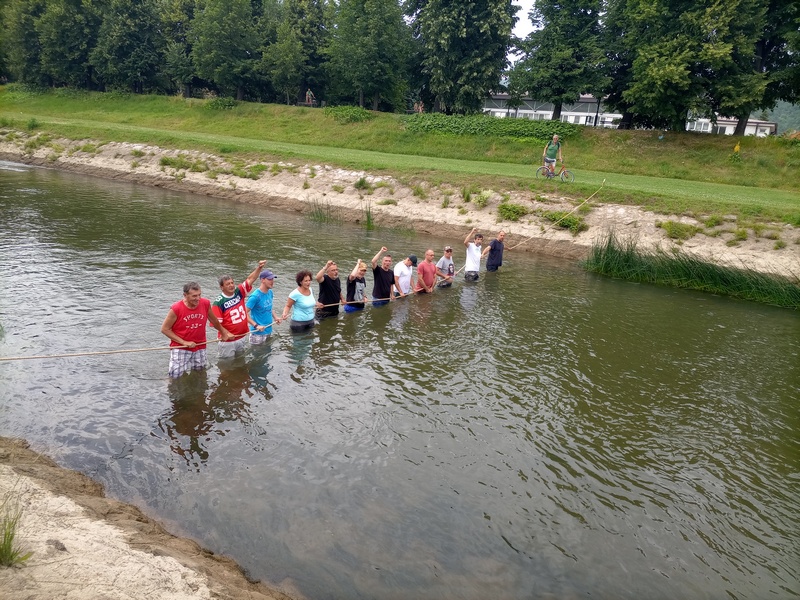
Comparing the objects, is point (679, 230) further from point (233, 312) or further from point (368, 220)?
point (233, 312)

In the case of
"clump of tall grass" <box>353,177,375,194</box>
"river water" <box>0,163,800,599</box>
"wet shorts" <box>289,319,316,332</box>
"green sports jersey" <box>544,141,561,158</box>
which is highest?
"green sports jersey" <box>544,141,561,158</box>

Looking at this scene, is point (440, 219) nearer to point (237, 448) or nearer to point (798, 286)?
point (798, 286)

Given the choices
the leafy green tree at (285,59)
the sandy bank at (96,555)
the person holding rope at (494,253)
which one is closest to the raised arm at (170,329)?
the sandy bank at (96,555)

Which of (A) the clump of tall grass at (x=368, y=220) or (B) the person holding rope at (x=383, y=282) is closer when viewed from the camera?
(B) the person holding rope at (x=383, y=282)

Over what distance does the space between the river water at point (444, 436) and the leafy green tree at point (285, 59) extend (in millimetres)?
42547

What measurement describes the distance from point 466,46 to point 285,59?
1745cm

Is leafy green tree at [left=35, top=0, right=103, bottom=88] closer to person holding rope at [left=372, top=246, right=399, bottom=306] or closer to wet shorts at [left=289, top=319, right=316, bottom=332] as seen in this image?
person holding rope at [left=372, top=246, right=399, bottom=306]

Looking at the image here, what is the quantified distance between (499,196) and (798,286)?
41.6 ft

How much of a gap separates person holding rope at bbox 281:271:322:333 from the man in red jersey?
1295mm

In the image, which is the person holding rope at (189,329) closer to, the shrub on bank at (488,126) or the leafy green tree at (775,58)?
the shrub on bank at (488,126)

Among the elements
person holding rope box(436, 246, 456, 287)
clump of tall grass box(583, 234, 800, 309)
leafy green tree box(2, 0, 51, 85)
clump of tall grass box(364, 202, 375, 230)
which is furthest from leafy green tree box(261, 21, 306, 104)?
person holding rope box(436, 246, 456, 287)

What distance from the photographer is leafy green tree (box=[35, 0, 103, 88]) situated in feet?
200

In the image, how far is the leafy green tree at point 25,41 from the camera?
206 feet

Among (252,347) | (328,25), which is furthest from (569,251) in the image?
(328,25)
